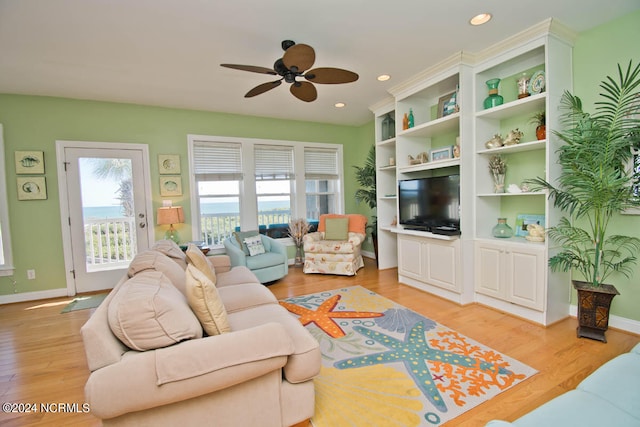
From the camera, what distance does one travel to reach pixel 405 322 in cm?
282

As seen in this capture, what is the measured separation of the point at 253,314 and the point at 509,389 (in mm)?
1793

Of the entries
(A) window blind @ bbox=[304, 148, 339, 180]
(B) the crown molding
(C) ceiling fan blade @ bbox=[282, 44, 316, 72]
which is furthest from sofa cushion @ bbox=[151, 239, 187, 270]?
(B) the crown molding

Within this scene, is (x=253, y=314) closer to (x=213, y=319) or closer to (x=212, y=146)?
(x=213, y=319)

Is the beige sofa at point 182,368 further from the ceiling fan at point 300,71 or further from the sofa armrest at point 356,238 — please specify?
the sofa armrest at point 356,238

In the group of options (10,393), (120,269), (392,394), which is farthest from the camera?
(120,269)

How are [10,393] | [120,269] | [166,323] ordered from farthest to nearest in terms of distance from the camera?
[120,269], [10,393], [166,323]

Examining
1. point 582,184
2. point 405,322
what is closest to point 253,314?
point 405,322

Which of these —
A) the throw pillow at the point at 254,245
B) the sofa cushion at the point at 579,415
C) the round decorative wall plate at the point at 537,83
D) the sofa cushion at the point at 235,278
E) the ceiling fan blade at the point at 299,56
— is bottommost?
the sofa cushion at the point at 579,415

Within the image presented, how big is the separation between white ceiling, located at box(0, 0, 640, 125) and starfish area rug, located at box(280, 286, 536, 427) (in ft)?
9.16

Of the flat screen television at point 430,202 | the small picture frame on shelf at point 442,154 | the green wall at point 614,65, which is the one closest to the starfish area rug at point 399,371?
the flat screen television at point 430,202

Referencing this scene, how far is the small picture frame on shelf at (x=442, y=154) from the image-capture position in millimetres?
3711

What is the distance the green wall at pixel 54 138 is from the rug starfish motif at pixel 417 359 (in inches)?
141

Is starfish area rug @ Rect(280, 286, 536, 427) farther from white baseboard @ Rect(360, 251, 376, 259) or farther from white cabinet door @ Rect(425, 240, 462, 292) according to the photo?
white baseboard @ Rect(360, 251, 376, 259)

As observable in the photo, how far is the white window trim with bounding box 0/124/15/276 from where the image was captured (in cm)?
370
